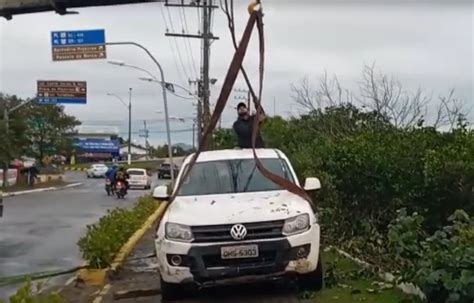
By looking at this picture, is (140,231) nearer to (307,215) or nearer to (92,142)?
(307,215)

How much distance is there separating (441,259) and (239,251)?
8.35 ft

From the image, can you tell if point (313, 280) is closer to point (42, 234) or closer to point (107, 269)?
A: point (107, 269)

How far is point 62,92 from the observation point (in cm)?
5081

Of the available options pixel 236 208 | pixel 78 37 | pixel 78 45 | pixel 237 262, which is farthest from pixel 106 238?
pixel 78 37

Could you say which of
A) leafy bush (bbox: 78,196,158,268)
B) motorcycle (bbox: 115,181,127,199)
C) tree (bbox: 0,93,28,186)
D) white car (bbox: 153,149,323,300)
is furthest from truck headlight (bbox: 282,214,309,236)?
tree (bbox: 0,93,28,186)

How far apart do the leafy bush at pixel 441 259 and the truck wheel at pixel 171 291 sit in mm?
2538

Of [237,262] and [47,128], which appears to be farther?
[47,128]

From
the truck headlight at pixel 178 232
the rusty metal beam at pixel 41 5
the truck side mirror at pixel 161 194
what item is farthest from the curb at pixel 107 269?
the rusty metal beam at pixel 41 5

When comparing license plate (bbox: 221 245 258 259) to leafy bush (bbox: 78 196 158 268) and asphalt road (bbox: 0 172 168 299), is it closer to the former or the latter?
leafy bush (bbox: 78 196 158 268)

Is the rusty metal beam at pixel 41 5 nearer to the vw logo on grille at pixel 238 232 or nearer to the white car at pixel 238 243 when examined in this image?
the white car at pixel 238 243

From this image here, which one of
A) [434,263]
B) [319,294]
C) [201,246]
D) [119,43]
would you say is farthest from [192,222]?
[119,43]

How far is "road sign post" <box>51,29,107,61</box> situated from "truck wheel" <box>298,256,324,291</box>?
23136 mm

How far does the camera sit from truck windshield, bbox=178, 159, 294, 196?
9.99 meters

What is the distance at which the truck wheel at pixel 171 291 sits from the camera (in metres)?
9.22
